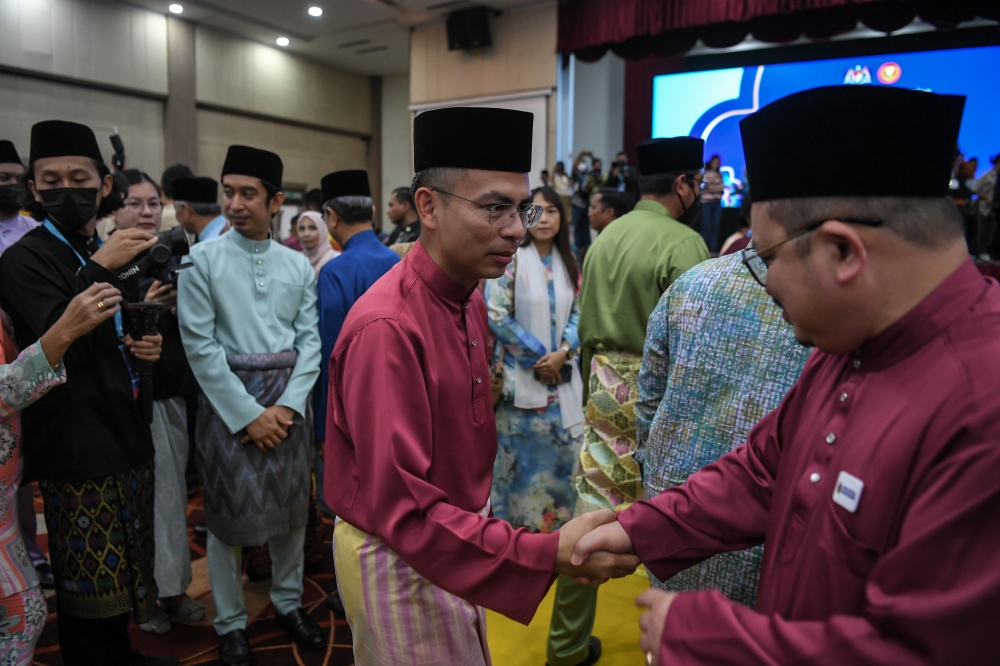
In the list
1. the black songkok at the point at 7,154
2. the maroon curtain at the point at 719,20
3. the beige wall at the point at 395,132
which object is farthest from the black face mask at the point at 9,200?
the beige wall at the point at 395,132

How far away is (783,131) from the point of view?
89 centimetres

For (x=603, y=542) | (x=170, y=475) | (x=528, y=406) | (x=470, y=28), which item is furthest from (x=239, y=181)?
(x=470, y=28)

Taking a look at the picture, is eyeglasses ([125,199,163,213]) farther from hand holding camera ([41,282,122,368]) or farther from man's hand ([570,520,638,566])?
man's hand ([570,520,638,566])

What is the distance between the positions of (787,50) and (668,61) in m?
1.70

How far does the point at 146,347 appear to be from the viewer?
2111mm

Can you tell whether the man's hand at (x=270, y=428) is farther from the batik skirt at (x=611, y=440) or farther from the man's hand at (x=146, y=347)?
the batik skirt at (x=611, y=440)

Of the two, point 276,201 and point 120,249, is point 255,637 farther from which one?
point 276,201

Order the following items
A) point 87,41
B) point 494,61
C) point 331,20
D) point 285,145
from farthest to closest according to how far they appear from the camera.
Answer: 1. point 285,145
2. point 331,20
3. point 494,61
4. point 87,41

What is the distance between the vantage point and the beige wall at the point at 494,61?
9.18 meters

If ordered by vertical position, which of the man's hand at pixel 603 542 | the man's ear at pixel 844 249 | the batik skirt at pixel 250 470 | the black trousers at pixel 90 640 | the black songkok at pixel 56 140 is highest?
the black songkok at pixel 56 140

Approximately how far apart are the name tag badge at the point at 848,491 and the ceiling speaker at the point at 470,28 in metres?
9.71

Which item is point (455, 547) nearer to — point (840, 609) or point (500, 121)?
point (840, 609)

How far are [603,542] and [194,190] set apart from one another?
347cm

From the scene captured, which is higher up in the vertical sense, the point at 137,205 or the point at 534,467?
the point at 137,205
